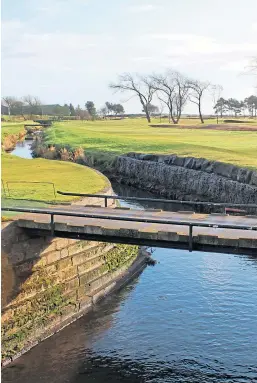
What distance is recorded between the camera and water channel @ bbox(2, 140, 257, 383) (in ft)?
42.0

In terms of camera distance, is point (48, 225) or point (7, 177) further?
point (7, 177)

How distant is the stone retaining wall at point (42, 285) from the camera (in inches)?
558

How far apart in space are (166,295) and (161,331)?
2.55 meters

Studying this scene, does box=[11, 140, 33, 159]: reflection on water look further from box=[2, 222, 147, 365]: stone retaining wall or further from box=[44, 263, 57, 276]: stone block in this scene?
box=[44, 263, 57, 276]: stone block

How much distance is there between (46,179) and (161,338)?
13080 mm

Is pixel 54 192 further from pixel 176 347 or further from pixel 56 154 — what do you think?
pixel 56 154

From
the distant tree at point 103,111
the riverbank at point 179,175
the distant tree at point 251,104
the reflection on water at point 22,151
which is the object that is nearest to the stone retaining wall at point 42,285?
the riverbank at point 179,175

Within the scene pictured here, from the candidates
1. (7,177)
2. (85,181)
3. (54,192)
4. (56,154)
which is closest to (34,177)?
(7,177)

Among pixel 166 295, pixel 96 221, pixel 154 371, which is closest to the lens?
pixel 154 371

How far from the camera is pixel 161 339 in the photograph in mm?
14242

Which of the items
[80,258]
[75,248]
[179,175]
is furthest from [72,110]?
[75,248]

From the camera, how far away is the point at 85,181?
81.1ft

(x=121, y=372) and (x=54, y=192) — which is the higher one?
(x=54, y=192)

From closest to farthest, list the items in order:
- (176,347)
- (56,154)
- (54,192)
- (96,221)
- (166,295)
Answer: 1. (176,347)
2. (96,221)
3. (166,295)
4. (54,192)
5. (56,154)
